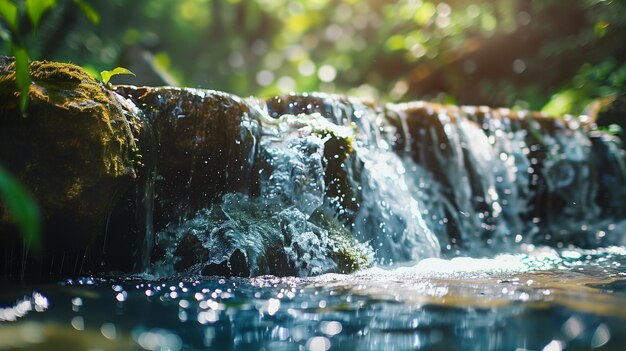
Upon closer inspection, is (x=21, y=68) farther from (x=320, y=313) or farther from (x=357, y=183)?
(x=357, y=183)

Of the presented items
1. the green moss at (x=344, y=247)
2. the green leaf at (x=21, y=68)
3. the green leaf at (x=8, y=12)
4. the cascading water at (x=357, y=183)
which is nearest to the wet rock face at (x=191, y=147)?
the cascading water at (x=357, y=183)

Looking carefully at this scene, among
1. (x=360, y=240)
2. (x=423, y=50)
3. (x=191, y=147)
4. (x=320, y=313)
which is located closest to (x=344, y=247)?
(x=360, y=240)

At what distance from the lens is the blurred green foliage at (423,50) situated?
344 inches

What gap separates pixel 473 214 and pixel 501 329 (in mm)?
4056

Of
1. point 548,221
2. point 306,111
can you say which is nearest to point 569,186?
point 548,221

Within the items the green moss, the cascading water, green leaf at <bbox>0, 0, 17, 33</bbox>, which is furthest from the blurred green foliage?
green leaf at <bbox>0, 0, 17, 33</bbox>

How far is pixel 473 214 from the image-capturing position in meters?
6.11

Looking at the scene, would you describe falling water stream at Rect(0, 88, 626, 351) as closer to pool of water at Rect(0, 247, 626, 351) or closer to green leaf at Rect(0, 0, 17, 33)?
pool of water at Rect(0, 247, 626, 351)

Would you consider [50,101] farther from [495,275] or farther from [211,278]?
[495,275]

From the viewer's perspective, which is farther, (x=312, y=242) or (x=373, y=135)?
(x=373, y=135)

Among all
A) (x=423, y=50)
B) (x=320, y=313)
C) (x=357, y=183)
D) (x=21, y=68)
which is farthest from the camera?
(x=423, y=50)

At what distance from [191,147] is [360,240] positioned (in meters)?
1.45

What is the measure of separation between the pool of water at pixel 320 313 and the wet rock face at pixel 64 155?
312mm

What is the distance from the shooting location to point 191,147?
14.1 ft
